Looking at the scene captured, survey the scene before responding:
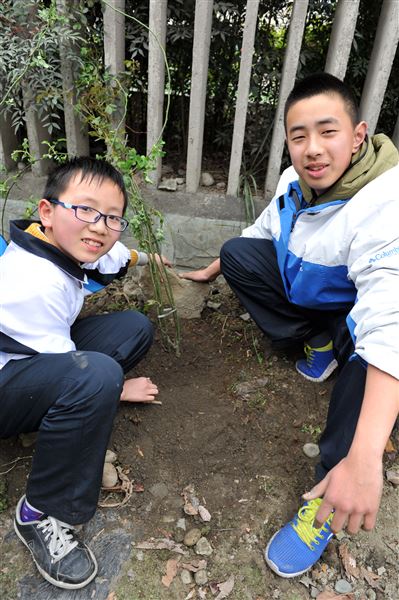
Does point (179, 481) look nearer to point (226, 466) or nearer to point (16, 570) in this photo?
point (226, 466)

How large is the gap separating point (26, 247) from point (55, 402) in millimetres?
514

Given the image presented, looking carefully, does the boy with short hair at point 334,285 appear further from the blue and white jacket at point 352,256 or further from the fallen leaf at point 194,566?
the fallen leaf at point 194,566

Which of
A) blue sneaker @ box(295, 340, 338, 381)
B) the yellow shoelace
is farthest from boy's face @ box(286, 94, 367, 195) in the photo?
the yellow shoelace

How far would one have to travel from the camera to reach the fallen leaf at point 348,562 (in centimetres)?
158

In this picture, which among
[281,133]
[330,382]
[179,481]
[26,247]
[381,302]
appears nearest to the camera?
[381,302]

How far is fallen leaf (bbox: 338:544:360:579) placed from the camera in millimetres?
1579

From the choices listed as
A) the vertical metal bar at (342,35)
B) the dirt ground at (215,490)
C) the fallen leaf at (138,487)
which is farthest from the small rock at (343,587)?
the vertical metal bar at (342,35)

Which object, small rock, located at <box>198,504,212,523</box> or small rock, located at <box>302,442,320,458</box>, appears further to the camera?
small rock, located at <box>302,442,320,458</box>

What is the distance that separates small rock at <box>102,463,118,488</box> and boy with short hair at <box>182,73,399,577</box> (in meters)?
0.60

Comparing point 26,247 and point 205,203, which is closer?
point 26,247

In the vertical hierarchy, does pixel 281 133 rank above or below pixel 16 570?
above

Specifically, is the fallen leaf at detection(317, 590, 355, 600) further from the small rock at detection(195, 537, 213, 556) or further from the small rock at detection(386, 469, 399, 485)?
the small rock at detection(386, 469, 399, 485)

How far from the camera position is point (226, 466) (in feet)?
6.03

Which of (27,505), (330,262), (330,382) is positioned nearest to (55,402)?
(27,505)
